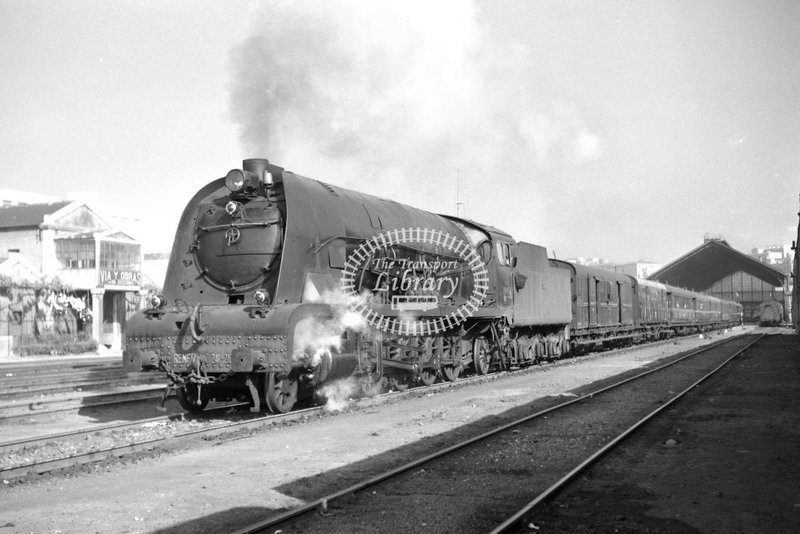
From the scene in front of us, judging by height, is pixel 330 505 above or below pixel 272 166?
below

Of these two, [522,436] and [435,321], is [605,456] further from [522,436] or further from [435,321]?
[435,321]

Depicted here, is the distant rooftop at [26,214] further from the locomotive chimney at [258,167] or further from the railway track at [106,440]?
the locomotive chimney at [258,167]

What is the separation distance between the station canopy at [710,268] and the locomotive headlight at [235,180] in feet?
277

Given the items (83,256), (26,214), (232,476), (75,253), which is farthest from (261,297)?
(26,214)

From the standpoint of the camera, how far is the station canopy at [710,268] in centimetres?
8881

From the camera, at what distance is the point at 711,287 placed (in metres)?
95.9

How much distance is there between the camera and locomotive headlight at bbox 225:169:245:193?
1085 cm

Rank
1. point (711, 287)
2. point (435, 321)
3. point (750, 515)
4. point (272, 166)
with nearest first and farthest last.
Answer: point (750, 515), point (272, 166), point (435, 321), point (711, 287)

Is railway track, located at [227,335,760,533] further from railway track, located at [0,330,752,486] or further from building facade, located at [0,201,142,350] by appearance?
building facade, located at [0,201,142,350]

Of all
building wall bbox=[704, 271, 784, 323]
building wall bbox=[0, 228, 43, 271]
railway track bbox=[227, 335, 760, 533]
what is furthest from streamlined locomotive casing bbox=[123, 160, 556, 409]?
building wall bbox=[704, 271, 784, 323]

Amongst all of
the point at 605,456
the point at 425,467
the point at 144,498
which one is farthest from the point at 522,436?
the point at 144,498

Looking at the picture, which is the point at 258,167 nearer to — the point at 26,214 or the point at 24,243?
the point at 24,243

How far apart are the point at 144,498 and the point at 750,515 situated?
5.21 m

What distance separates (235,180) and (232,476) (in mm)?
5057
